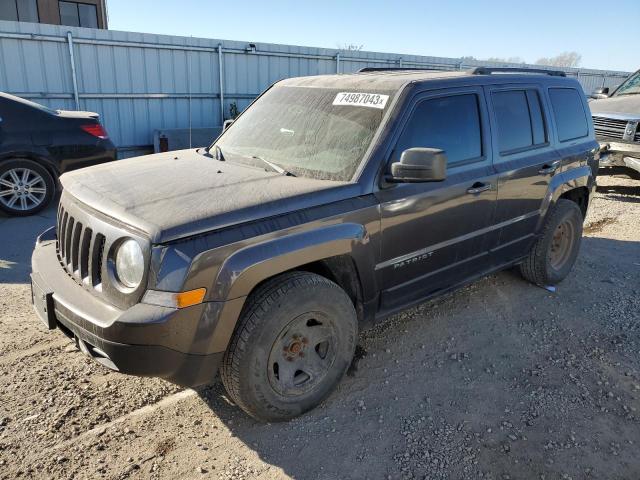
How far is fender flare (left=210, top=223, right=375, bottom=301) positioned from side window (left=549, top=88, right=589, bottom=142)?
2.72m

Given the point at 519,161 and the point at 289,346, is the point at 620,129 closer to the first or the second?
the point at 519,161

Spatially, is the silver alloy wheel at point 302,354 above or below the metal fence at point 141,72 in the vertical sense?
below

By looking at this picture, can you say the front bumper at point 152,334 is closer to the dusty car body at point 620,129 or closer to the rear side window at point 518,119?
the rear side window at point 518,119

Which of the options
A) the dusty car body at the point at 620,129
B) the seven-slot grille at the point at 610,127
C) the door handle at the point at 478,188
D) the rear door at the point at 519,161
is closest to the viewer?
the door handle at the point at 478,188

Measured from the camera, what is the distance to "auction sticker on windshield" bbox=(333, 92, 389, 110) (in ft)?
11.3

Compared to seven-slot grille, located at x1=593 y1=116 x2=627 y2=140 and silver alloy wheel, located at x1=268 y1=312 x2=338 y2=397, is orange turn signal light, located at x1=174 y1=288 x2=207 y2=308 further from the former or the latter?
seven-slot grille, located at x1=593 y1=116 x2=627 y2=140

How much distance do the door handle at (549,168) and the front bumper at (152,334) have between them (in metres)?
3.03

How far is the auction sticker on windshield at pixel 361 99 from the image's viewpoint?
11.3ft

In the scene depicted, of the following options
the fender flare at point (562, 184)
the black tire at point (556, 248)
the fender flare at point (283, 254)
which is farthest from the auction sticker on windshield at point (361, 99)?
the black tire at point (556, 248)

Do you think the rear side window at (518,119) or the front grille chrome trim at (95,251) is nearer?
the front grille chrome trim at (95,251)

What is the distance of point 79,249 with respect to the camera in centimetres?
292

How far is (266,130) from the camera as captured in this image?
12.8ft

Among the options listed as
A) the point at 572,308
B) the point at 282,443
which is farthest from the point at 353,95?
the point at 572,308

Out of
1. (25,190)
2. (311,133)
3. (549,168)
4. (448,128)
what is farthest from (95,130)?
(549,168)
